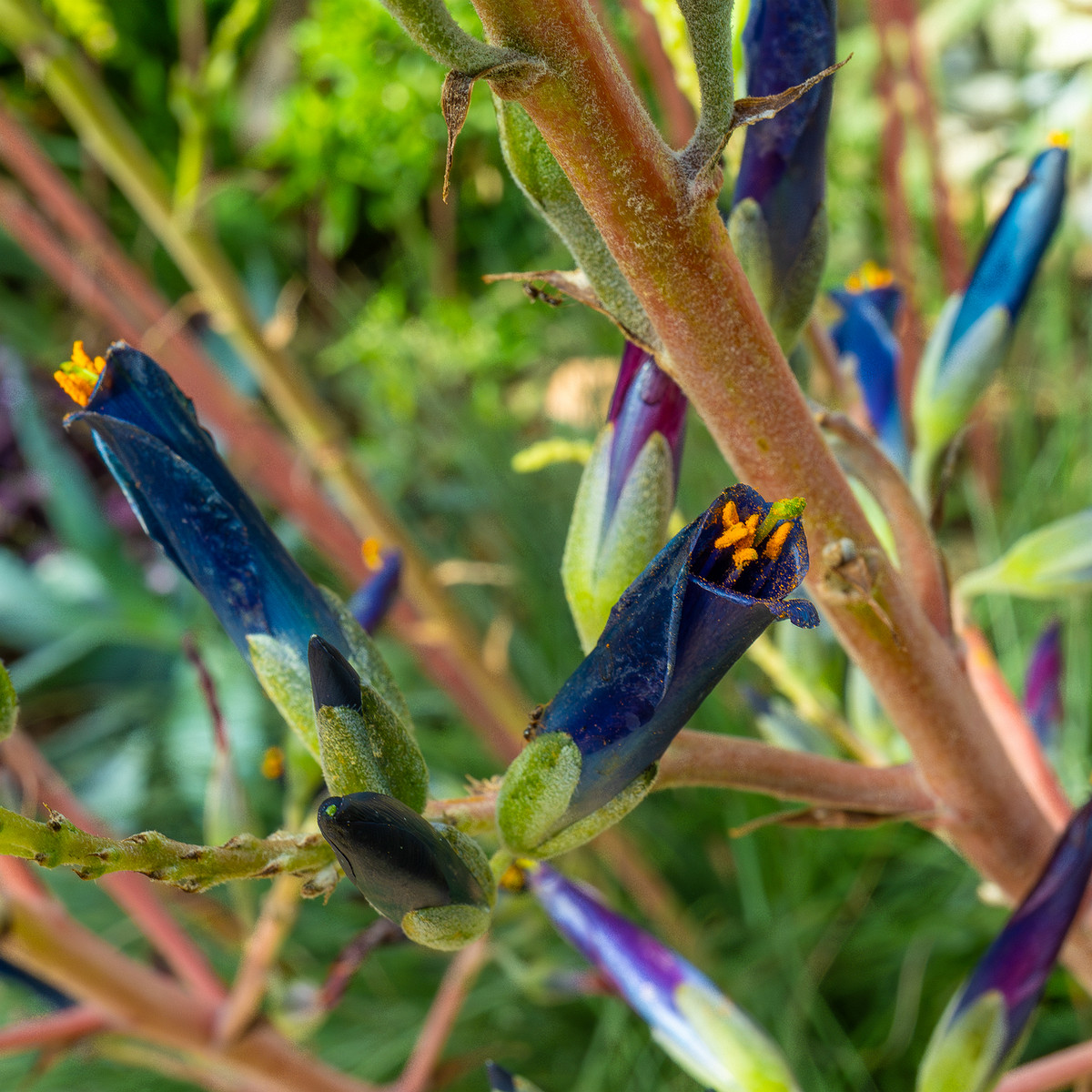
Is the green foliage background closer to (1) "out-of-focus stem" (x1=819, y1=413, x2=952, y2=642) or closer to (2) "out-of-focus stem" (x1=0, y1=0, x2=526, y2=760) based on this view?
(2) "out-of-focus stem" (x1=0, y1=0, x2=526, y2=760)

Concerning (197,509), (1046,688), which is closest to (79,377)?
(197,509)

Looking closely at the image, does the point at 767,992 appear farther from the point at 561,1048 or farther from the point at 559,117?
the point at 559,117

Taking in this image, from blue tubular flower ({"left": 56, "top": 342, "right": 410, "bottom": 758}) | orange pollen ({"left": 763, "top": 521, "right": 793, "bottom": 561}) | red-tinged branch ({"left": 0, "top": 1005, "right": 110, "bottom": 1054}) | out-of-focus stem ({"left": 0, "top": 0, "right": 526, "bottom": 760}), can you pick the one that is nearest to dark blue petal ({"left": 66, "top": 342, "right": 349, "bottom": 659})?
blue tubular flower ({"left": 56, "top": 342, "right": 410, "bottom": 758})

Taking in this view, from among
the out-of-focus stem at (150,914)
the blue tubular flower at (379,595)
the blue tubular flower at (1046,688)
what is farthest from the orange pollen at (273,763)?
the blue tubular flower at (1046,688)

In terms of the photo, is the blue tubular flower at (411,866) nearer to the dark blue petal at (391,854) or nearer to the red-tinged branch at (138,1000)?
the dark blue petal at (391,854)

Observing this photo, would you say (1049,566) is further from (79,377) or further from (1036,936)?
(79,377)

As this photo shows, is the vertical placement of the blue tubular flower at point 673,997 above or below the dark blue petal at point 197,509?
below
